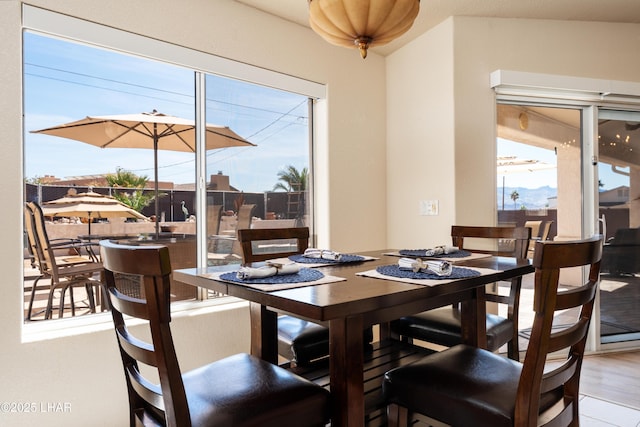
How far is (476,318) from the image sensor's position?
1.78m

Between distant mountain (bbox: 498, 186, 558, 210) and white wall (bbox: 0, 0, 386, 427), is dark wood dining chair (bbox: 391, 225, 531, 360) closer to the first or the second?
distant mountain (bbox: 498, 186, 558, 210)

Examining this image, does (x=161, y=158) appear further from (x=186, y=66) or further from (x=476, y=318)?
(x=476, y=318)

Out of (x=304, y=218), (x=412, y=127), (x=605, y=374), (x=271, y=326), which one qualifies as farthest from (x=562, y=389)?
(x=412, y=127)

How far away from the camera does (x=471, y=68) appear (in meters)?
2.95

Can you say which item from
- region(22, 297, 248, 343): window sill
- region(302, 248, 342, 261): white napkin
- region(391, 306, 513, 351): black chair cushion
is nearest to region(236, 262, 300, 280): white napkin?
region(302, 248, 342, 261): white napkin

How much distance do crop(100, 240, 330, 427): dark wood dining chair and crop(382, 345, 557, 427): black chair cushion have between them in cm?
28

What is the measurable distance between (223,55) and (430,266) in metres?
1.95

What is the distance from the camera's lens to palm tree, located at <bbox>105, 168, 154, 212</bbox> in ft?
7.55

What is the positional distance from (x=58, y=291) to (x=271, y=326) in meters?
1.26

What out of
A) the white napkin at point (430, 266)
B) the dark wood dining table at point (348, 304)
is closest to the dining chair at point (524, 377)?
the dark wood dining table at point (348, 304)

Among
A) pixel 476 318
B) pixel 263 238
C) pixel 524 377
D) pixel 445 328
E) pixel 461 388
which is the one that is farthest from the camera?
pixel 263 238

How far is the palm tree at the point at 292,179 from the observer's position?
3045 millimetres

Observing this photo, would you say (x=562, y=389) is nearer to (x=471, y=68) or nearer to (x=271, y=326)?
(x=271, y=326)

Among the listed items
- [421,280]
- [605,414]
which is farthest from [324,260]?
[605,414]
